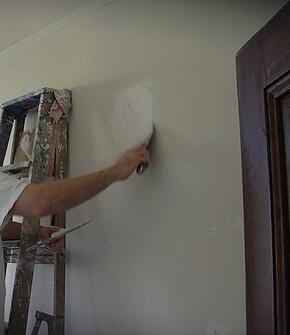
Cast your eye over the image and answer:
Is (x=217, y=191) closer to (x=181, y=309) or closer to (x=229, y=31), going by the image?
(x=181, y=309)

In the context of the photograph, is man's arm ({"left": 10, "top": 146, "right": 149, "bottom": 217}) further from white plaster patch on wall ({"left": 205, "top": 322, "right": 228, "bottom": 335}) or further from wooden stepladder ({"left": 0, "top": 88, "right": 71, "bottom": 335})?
white plaster patch on wall ({"left": 205, "top": 322, "right": 228, "bottom": 335})

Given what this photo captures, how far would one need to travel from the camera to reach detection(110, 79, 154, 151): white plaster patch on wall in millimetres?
1243

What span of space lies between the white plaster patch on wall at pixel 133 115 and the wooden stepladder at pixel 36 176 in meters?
0.27

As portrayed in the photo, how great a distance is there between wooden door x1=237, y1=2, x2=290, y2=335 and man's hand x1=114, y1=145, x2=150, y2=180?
377 mm

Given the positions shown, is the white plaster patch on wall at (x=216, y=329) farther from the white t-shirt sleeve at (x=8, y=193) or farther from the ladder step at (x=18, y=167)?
the ladder step at (x=18, y=167)

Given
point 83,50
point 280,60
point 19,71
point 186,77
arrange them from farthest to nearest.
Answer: point 19,71 → point 83,50 → point 186,77 → point 280,60

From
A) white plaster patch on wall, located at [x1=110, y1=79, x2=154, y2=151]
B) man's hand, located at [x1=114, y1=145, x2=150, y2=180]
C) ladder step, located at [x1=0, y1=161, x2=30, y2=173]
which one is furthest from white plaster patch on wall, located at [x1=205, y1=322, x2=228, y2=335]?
ladder step, located at [x1=0, y1=161, x2=30, y2=173]

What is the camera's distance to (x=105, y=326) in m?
1.27

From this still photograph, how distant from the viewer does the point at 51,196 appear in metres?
0.90

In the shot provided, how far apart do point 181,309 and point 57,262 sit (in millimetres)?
534

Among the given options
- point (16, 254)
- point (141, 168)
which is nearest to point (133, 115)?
point (141, 168)

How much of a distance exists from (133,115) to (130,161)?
243 millimetres

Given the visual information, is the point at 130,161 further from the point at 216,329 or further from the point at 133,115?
the point at 216,329

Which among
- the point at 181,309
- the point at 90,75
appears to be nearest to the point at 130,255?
the point at 181,309
